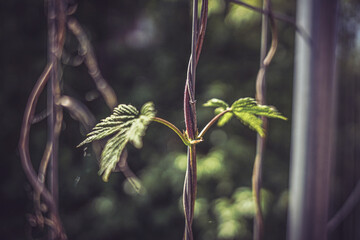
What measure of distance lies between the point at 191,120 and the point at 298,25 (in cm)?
26

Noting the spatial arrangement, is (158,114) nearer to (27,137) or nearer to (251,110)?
(27,137)

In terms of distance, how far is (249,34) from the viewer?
69.4 inches

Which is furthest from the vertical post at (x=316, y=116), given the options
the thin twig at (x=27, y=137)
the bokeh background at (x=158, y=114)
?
the bokeh background at (x=158, y=114)

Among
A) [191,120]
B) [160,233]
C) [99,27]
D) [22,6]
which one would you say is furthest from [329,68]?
[22,6]

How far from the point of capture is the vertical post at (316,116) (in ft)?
1.19

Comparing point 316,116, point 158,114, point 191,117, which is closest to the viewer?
point 191,117

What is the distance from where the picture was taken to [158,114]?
67.0 inches

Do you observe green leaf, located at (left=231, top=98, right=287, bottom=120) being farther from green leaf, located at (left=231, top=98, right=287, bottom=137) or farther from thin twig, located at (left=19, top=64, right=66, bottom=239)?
thin twig, located at (left=19, top=64, right=66, bottom=239)

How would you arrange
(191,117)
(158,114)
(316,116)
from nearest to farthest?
(191,117), (316,116), (158,114)

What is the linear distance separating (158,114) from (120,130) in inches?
58.6

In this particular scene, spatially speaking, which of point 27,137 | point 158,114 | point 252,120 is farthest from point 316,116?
point 158,114

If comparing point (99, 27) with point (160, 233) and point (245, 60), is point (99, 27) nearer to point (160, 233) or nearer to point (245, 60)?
point (245, 60)

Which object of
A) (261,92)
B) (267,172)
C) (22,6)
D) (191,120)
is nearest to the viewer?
(191,120)

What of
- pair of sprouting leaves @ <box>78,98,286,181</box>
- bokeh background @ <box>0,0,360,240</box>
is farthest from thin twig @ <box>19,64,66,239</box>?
bokeh background @ <box>0,0,360,240</box>
